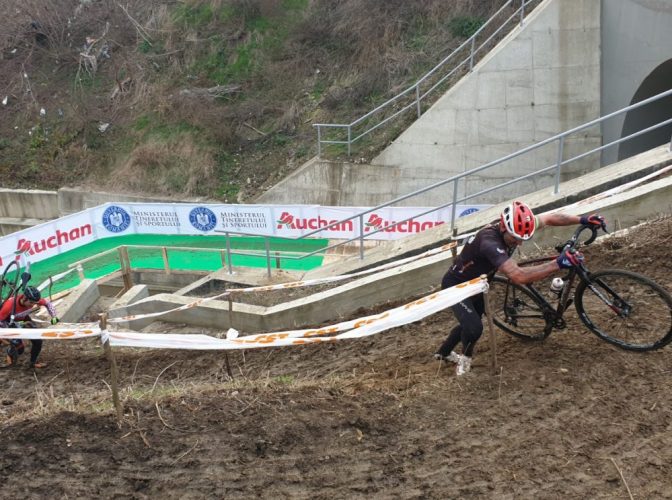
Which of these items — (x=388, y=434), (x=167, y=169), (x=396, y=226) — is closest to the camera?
(x=388, y=434)

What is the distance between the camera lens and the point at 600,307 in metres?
6.16

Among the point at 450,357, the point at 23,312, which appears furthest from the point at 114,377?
the point at 23,312

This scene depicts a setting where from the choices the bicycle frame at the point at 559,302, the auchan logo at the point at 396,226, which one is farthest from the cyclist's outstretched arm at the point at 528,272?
the auchan logo at the point at 396,226

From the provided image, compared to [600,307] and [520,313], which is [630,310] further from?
[520,313]

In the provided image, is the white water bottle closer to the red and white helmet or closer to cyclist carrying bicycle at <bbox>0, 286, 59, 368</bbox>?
the red and white helmet

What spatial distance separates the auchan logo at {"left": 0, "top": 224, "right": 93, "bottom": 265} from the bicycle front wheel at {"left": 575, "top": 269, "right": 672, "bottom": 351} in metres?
17.7

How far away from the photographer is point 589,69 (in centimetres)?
1599

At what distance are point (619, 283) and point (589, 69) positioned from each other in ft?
41.7

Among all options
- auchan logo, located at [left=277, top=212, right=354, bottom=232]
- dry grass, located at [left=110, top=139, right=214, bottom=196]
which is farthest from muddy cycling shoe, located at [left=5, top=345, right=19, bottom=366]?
dry grass, located at [left=110, top=139, right=214, bottom=196]

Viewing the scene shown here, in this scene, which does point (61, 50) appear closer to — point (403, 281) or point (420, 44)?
point (420, 44)

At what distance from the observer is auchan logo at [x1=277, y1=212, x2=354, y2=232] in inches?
691

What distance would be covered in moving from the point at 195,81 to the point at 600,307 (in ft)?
69.0

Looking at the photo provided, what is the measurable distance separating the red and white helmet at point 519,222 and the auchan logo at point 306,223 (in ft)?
39.9

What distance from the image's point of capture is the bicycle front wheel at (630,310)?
5234mm
